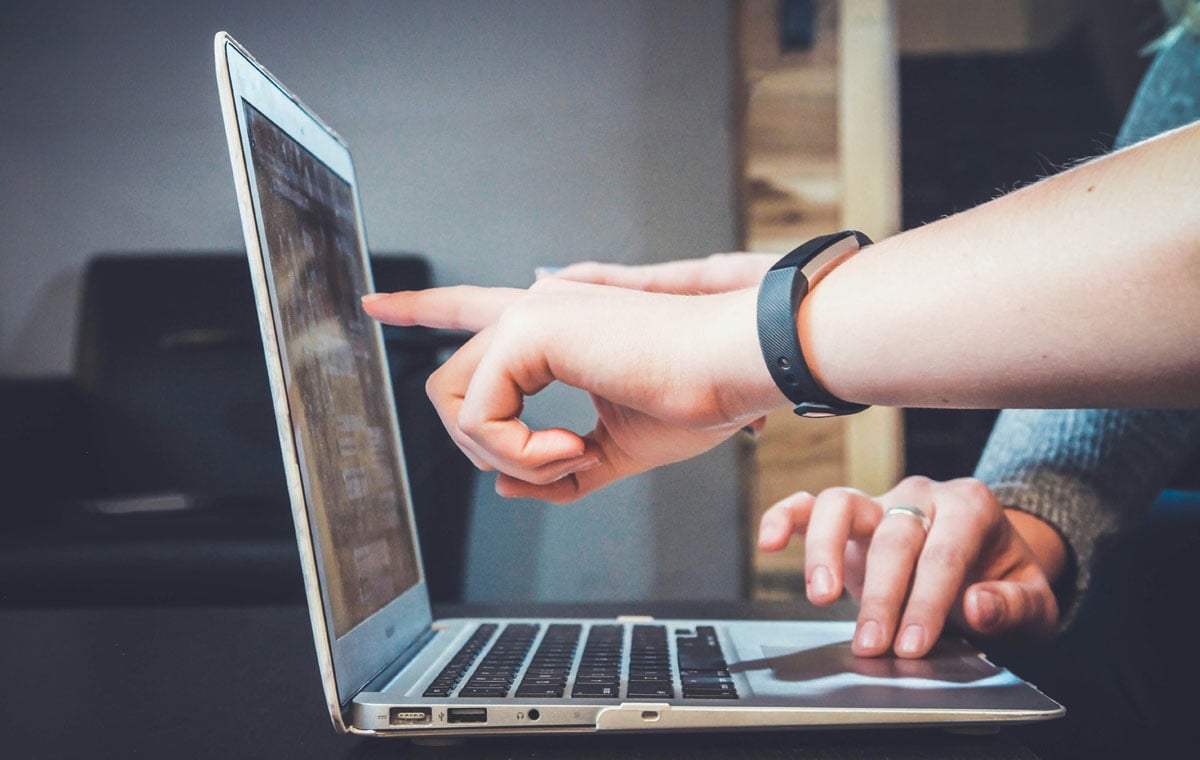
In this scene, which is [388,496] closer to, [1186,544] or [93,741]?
[93,741]

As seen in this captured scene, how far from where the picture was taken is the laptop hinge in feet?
1.73

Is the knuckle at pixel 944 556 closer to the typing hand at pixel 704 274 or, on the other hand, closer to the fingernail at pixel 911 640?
the fingernail at pixel 911 640

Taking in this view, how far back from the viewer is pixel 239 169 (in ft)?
1.64

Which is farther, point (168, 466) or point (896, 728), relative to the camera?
point (168, 466)

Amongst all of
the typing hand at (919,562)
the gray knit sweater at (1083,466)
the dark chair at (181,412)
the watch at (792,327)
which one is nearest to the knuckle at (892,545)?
the typing hand at (919,562)

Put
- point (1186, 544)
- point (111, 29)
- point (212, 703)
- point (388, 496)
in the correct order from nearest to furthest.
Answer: point (212, 703) → point (388, 496) → point (1186, 544) → point (111, 29)

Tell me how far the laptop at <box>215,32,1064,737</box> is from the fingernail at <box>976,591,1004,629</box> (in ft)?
0.08

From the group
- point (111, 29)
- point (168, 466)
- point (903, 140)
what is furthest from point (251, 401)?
point (903, 140)

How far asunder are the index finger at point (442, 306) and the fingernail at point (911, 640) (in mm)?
349

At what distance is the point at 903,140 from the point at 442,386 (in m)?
1.61

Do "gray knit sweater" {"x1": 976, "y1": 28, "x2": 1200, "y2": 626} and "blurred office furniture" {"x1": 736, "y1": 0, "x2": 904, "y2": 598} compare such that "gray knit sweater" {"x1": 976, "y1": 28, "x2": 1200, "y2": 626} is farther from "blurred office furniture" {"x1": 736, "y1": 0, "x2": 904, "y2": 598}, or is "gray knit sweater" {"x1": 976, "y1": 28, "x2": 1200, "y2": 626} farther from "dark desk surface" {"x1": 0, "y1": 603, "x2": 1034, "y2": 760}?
"blurred office furniture" {"x1": 736, "y1": 0, "x2": 904, "y2": 598}

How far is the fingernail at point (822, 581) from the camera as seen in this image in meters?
0.57

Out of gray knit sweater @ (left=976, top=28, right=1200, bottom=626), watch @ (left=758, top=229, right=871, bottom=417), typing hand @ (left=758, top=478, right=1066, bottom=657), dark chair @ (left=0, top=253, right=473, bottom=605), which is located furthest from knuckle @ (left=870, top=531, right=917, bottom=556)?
dark chair @ (left=0, top=253, right=473, bottom=605)

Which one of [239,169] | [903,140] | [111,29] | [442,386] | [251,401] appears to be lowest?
[251,401]
